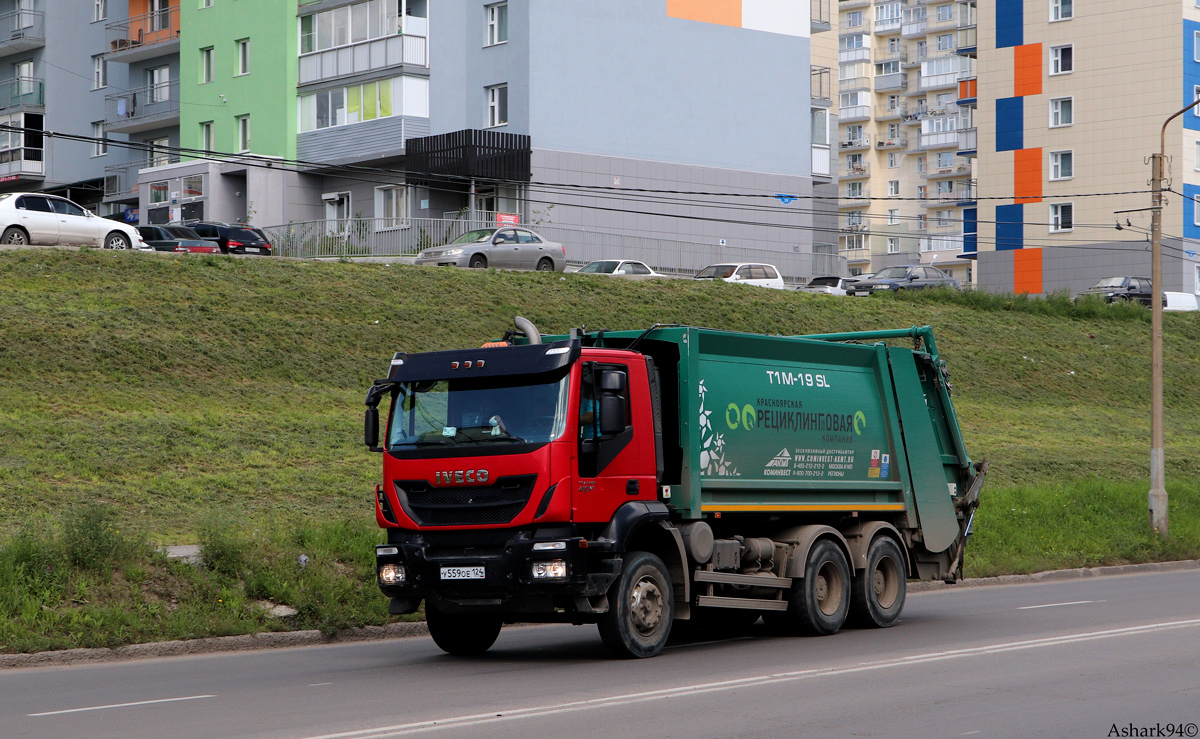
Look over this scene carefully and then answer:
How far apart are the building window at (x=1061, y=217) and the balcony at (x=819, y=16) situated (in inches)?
549

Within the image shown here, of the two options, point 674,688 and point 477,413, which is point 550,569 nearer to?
point 477,413

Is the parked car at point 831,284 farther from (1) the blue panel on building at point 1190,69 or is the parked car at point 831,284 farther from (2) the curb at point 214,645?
(2) the curb at point 214,645

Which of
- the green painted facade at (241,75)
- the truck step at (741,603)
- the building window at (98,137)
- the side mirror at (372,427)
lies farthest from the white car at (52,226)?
the building window at (98,137)

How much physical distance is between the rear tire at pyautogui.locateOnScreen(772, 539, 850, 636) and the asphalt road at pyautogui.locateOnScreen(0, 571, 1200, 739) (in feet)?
0.59

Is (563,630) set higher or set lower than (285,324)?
lower

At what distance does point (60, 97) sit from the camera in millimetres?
68625

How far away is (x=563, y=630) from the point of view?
14.8 metres

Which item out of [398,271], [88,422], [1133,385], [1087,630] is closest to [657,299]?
[398,271]

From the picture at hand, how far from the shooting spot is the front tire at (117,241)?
3706cm

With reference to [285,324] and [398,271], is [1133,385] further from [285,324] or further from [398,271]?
[285,324]

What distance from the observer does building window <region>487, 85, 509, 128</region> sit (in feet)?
172

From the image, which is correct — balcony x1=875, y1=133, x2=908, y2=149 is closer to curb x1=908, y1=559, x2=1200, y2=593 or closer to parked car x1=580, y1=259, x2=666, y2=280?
parked car x1=580, y1=259, x2=666, y2=280

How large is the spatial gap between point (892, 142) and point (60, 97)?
265 feet

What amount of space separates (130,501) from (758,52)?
44.0 m
